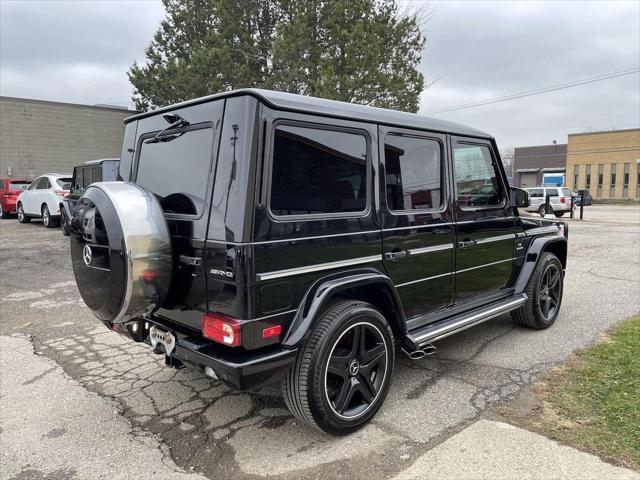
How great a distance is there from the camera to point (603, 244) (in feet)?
39.0

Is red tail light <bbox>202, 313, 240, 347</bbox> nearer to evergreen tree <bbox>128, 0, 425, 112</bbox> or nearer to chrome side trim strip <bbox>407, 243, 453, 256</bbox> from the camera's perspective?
chrome side trim strip <bbox>407, 243, 453, 256</bbox>

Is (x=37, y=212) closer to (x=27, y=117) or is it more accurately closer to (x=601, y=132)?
(x=27, y=117)

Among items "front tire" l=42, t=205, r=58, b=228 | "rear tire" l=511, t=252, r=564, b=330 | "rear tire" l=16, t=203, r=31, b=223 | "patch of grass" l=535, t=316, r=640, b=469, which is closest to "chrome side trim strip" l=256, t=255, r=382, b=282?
"patch of grass" l=535, t=316, r=640, b=469

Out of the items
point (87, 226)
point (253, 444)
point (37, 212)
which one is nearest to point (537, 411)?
point (253, 444)

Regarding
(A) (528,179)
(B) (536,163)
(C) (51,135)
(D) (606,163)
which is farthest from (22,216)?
(B) (536,163)

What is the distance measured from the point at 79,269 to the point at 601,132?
59.3 m

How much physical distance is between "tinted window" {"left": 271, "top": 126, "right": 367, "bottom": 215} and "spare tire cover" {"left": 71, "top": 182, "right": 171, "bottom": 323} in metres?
0.75

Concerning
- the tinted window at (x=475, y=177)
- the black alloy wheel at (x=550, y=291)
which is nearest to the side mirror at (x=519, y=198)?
the tinted window at (x=475, y=177)

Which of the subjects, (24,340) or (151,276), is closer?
(151,276)

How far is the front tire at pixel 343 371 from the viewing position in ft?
9.12

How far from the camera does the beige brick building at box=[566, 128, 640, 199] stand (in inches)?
1938

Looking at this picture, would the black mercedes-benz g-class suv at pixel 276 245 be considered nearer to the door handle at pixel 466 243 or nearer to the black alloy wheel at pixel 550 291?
the door handle at pixel 466 243

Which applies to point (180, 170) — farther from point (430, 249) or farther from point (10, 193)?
point (10, 193)

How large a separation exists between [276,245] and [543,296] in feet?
11.6
